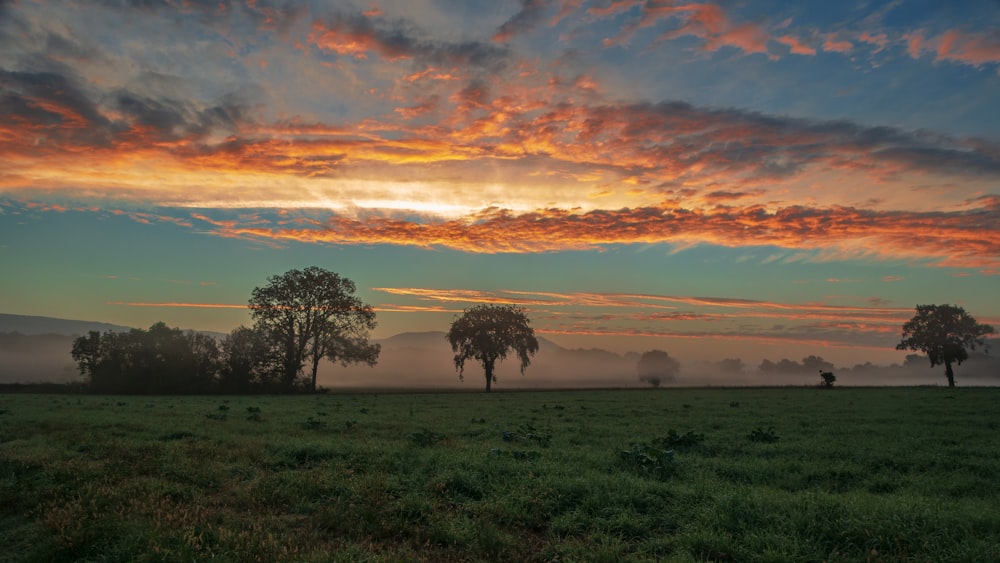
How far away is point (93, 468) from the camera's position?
39.1ft

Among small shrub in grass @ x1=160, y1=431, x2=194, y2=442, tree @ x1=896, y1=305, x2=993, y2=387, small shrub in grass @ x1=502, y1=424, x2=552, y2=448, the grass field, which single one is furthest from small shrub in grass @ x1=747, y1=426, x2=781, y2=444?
tree @ x1=896, y1=305, x2=993, y2=387

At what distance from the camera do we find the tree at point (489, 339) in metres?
72.4

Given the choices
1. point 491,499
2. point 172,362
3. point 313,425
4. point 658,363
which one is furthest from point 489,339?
point 658,363

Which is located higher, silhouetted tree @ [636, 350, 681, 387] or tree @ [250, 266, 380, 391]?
tree @ [250, 266, 380, 391]

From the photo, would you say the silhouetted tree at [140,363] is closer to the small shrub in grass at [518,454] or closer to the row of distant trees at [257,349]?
the row of distant trees at [257,349]

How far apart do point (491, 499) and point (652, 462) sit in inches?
210

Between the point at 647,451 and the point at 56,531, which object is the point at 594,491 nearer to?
the point at 647,451

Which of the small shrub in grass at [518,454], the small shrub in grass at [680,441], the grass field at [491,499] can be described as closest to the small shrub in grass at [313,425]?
the grass field at [491,499]

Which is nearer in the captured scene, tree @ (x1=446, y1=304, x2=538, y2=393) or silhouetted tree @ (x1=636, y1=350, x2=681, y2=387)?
tree @ (x1=446, y1=304, x2=538, y2=393)

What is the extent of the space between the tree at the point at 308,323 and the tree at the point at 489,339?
44.2 feet

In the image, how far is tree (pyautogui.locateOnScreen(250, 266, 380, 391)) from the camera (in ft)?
205

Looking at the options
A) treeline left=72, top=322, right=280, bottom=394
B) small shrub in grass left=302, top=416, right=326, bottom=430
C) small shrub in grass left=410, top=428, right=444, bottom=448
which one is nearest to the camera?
small shrub in grass left=410, top=428, right=444, bottom=448

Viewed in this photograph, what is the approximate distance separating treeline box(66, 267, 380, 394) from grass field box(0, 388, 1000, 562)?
4520 centimetres

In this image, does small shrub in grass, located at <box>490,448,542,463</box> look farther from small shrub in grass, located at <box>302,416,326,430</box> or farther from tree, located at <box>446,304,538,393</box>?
tree, located at <box>446,304,538,393</box>
